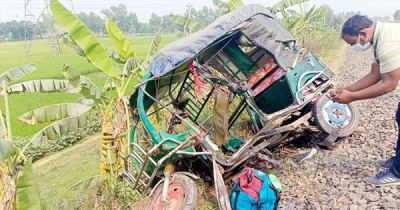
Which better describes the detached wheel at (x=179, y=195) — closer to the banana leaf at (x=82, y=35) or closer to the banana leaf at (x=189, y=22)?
the banana leaf at (x=82, y=35)

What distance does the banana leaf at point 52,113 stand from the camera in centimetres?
527

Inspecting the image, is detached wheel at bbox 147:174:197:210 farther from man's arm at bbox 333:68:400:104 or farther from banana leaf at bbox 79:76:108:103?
man's arm at bbox 333:68:400:104

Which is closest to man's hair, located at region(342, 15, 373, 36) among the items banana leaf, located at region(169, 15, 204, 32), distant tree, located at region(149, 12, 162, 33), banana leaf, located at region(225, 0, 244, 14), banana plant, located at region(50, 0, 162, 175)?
banana plant, located at region(50, 0, 162, 175)

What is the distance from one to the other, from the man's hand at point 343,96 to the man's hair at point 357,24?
753mm

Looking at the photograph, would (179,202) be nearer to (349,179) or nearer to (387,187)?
(349,179)

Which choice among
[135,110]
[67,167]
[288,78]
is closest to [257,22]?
[288,78]

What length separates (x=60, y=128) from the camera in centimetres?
528

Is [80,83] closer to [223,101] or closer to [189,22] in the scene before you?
[223,101]

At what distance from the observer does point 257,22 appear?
537 centimetres

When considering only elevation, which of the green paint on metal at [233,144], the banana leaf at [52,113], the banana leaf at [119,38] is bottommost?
the green paint on metal at [233,144]

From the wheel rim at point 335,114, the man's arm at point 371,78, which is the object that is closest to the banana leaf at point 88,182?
the wheel rim at point 335,114

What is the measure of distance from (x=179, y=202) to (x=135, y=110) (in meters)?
1.88

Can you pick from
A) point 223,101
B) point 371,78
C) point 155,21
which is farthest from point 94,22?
point 371,78

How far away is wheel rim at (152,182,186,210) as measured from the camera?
432 centimetres
